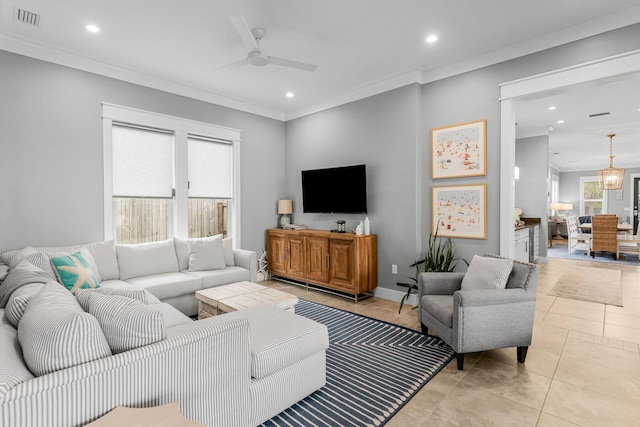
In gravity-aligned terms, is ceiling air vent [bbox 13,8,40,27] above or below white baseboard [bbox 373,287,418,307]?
above

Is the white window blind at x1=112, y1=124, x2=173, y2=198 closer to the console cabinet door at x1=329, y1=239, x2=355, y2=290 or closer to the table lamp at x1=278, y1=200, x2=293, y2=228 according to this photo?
the table lamp at x1=278, y1=200, x2=293, y2=228

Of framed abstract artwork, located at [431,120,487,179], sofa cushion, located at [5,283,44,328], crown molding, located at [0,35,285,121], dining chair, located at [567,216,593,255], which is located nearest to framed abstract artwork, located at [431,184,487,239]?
framed abstract artwork, located at [431,120,487,179]

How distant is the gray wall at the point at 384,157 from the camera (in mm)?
4062

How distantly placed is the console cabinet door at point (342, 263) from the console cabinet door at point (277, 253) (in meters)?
0.95

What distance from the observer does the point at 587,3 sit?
2.62 metres

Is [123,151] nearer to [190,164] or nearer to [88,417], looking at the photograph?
[190,164]

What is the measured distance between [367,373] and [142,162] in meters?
3.64

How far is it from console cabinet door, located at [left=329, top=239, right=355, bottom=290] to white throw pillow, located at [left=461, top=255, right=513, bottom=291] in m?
1.59

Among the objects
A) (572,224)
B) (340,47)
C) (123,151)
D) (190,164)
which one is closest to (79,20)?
(123,151)

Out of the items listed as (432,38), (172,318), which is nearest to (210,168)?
(172,318)

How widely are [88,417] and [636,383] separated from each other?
3.32 metres

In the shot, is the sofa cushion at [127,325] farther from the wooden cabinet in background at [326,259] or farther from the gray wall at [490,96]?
the gray wall at [490,96]

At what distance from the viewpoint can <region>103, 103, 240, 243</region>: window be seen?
3.88 metres

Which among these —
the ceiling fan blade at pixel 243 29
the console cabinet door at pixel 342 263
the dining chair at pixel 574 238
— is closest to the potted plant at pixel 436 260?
the console cabinet door at pixel 342 263
